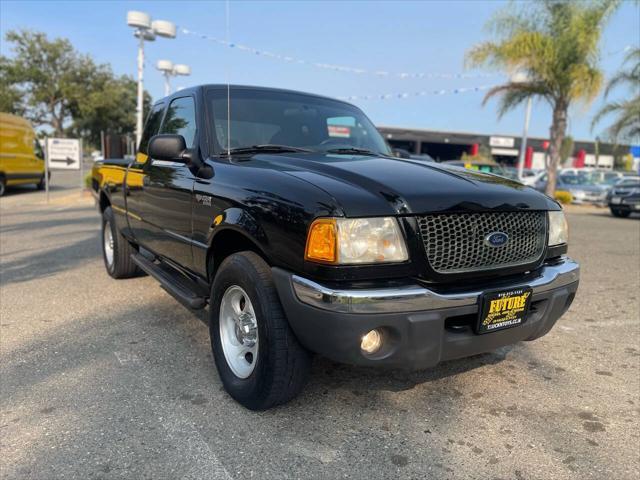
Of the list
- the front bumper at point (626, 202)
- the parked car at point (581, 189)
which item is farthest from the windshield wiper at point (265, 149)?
the parked car at point (581, 189)

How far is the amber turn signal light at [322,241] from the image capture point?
2.26m

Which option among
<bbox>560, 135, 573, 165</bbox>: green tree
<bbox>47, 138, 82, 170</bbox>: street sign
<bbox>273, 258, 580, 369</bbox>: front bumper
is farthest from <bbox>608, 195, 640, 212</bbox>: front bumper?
<bbox>560, 135, 573, 165</bbox>: green tree

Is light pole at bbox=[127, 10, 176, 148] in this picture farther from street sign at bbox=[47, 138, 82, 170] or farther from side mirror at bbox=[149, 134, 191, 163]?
side mirror at bbox=[149, 134, 191, 163]

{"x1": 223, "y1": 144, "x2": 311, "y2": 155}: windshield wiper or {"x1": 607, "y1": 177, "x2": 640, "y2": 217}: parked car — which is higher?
{"x1": 223, "y1": 144, "x2": 311, "y2": 155}: windshield wiper

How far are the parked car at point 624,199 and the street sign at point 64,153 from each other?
53.6 ft

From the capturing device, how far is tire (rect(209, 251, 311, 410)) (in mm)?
2467

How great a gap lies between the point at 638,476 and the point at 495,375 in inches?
42.2

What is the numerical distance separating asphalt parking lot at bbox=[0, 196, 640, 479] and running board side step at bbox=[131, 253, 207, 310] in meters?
0.40

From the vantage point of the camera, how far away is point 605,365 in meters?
3.53

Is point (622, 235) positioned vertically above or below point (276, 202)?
below

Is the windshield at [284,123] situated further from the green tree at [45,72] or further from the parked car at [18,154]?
the green tree at [45,72]

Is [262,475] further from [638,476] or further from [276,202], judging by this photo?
[638,476]

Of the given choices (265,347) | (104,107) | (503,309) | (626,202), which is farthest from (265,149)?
(104,107)

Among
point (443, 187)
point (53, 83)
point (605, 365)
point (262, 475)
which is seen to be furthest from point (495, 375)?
point (53, 83)
